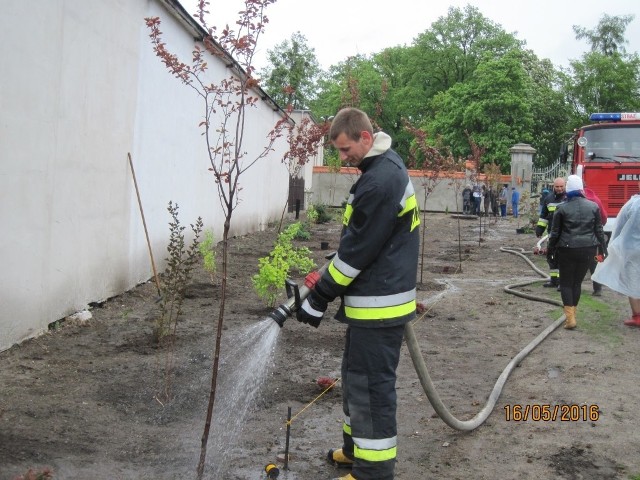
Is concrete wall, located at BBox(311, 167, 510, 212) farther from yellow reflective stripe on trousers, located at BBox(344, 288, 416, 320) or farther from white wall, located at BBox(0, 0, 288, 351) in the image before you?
yellow reflective stripe on trousers, located at BBox(344, 288, 416, 320)

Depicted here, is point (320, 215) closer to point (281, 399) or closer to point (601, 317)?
point (601, 317)

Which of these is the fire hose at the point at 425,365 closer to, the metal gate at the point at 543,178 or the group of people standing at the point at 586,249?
the group of people standing at the point at 586,249

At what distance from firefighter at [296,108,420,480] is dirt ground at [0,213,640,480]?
1.95ft

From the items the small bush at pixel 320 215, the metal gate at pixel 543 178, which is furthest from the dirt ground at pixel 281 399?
the metal gate at pixel 543 178

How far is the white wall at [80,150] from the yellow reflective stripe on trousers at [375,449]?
3771 mm

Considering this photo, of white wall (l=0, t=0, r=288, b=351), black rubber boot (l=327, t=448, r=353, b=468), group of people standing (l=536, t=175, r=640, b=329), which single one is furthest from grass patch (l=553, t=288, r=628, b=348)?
white wall (l=0, t=0, r=288, b=351)

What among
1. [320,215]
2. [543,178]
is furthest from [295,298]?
[543,178]

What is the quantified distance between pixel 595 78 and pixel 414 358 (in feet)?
182

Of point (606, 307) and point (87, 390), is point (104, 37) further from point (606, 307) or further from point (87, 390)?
point (606, 307)

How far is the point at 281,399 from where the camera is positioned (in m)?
5.43

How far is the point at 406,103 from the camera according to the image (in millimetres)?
59656

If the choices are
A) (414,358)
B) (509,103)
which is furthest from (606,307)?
(509,103)

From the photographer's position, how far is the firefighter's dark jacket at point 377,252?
361 cm
